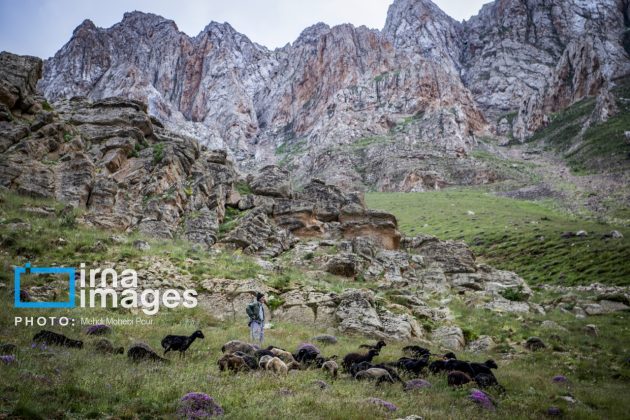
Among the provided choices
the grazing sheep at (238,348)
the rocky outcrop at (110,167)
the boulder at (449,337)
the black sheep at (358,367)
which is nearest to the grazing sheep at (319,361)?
the black sheep at (358,367)

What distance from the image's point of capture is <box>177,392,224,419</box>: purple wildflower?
270 inches

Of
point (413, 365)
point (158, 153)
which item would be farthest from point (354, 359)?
point (158, 153)

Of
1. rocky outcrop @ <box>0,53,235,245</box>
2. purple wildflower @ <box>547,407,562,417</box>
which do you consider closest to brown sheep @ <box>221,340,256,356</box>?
purple wildflower @ <box>547,407,562,417</box>

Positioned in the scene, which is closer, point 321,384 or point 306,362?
point 321,384

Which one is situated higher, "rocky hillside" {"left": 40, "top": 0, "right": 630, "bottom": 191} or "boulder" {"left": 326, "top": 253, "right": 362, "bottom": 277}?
"rocky hillside" {"left": 40, "top": 0, "right": 630, "bottom": 191}

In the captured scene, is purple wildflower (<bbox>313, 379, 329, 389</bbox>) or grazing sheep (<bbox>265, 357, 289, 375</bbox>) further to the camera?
grazing sheep (<bbox>265, 357, 289, 375</bbox>)

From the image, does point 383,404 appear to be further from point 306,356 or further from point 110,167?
point 110,167

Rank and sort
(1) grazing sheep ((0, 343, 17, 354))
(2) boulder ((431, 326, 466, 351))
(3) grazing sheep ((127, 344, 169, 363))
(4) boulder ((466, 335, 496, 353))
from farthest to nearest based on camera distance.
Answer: (4) boulder ((466, 335, 496, 353)) < (2) boulder ((431, 326, 466, 351)) < (3) grazing sheep ((127, 344, 169, 363)) < (1) grazing sheep ((0, 343, 17, 354))

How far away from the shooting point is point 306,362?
455 inches

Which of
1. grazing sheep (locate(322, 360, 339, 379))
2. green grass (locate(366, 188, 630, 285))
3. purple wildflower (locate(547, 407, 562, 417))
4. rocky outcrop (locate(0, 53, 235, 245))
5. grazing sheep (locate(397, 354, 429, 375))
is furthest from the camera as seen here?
green grass (locate(366, 188, 630, 285))

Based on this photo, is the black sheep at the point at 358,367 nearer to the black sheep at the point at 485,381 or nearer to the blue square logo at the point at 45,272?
the black sheep at the point at 485,381

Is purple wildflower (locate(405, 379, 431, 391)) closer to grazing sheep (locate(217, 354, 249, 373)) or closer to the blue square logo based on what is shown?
grazing sheep (locate(217, 354, 249, 373))

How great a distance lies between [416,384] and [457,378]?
135 centimetres

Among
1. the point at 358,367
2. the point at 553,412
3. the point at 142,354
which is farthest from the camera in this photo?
the point at 358,367
